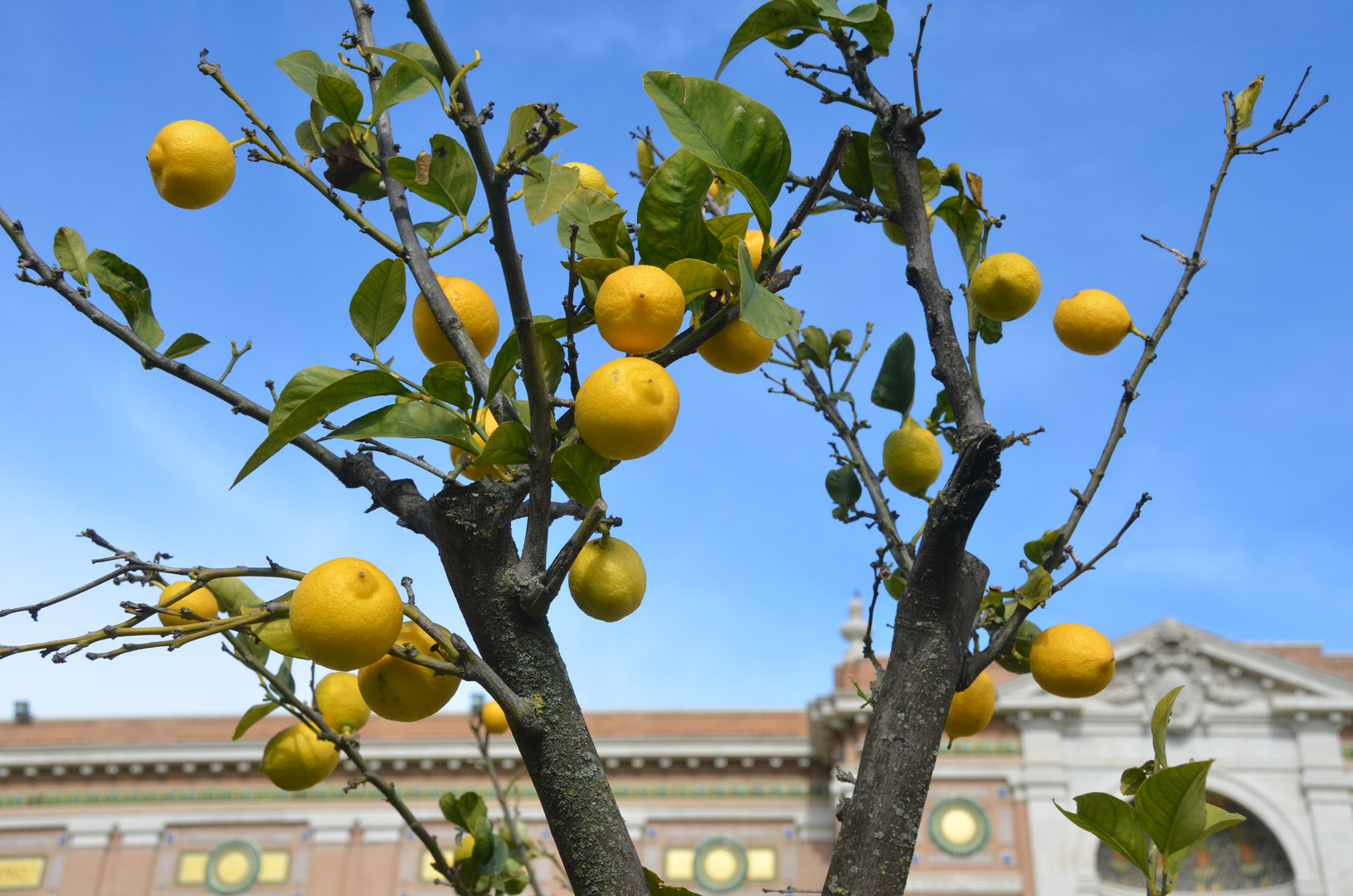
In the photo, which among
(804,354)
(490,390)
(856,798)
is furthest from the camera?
(804,354)

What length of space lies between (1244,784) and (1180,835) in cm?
1575

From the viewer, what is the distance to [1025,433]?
5.57ft

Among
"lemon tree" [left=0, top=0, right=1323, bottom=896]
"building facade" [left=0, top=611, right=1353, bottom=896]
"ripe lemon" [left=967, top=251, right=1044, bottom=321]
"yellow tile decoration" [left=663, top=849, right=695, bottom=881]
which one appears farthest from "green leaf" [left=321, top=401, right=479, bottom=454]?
"yellow tile decoration" [left=663, top=849, right=695, bottom=881]

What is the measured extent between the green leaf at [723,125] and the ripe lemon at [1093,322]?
35.4 inches

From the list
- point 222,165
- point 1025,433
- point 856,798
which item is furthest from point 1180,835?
point 222,165

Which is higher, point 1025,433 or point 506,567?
point 1025,433

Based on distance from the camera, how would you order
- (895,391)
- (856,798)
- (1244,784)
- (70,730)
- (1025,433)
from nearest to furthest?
(856,798), (1025,433), (895,391), (1244,784), (70,730)

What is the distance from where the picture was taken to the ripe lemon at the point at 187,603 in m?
1.26

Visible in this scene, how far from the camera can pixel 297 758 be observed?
1636 millimetres

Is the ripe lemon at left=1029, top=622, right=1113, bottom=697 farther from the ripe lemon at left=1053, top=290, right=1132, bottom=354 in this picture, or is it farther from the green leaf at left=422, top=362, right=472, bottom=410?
the green leaf at left=422, top=362, right=472, bottom=410

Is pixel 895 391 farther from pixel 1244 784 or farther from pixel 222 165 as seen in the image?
pixel 1244 784

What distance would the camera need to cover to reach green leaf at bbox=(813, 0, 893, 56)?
1428 mm

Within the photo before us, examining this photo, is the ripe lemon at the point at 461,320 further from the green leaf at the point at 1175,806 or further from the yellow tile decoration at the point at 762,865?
the yellow tile decoration at the point at 762,865

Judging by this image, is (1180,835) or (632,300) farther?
(1180,835)
